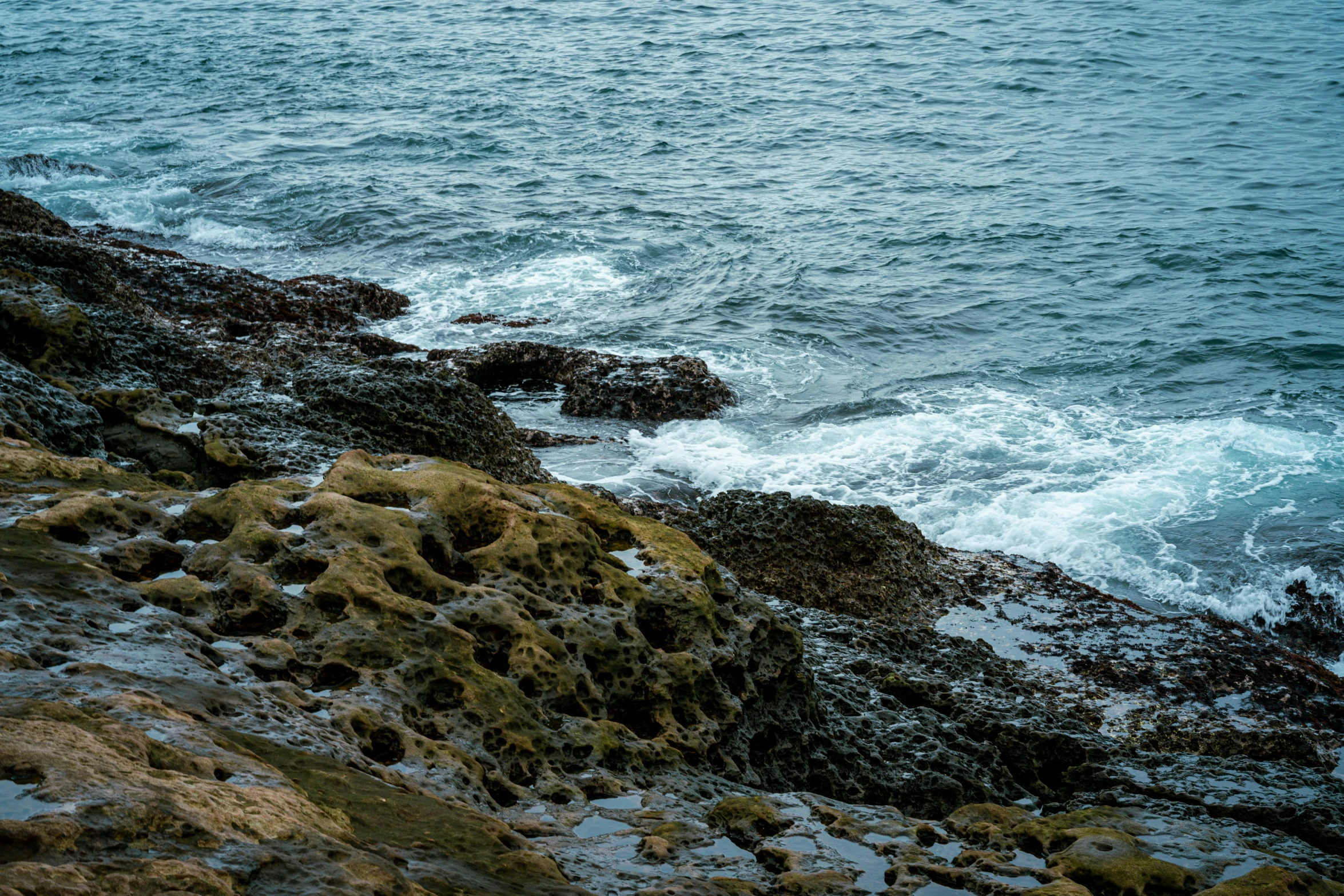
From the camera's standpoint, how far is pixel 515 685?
16.6 ft

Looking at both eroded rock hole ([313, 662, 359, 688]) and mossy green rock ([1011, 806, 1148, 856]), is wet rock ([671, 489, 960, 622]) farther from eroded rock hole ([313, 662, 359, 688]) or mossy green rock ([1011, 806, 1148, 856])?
eroded rock hole ([313, 662, 359, 688])

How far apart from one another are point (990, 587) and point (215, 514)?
734cm

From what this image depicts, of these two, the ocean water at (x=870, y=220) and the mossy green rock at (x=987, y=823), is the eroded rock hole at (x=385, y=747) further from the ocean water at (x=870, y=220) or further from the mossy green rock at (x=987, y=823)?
the ocean water at (x=870, y=220)

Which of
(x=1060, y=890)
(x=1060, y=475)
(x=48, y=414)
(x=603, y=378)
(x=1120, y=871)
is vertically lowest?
(x=1060, y=475)

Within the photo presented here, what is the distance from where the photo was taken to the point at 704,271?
2048cm

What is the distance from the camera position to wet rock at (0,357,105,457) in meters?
6.57

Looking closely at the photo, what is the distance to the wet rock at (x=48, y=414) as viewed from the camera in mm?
6570

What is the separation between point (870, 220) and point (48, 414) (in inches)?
761

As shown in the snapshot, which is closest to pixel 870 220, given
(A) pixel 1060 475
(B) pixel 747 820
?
(A) pixel 1060 475

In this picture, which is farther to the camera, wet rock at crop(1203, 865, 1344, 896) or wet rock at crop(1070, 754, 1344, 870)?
wet rock at crop(1070, 754, 1344, 870)

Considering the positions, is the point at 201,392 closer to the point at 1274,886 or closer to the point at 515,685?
the point at 515,685

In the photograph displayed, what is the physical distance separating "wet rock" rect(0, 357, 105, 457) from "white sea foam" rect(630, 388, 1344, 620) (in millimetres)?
6728

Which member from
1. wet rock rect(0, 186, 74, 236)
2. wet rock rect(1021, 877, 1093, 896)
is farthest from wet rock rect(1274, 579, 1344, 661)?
wet rock rect(0, 186, 74, 236)

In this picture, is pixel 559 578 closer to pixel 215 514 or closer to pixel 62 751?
pixel 215 514
